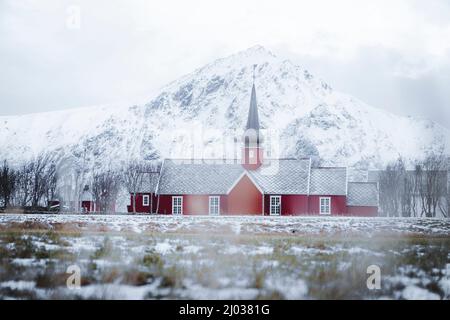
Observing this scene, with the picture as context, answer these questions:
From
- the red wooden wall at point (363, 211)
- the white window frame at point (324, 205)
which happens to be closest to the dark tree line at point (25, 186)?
the white window frame at point (324, 205)

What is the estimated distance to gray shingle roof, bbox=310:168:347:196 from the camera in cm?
2355

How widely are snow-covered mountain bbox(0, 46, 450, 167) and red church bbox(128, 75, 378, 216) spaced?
61.2 ft

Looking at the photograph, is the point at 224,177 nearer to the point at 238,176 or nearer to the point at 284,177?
the point at 238,176

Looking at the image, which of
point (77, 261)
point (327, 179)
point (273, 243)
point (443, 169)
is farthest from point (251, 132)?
point (77, 261)

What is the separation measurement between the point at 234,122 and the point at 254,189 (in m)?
96.0

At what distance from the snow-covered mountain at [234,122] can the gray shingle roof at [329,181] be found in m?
25.5

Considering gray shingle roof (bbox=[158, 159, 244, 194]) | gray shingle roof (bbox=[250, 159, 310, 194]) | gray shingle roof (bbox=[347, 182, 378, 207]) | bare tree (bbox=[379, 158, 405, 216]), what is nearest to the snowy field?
gray shingle roof (bbox=[250, 159, 310, 194])

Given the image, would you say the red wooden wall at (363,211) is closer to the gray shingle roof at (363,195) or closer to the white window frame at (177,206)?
the gray shingle roof at (363,195)

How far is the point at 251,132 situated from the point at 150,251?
737 inches

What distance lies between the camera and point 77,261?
15.3 ft

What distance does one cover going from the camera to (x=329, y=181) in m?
23.9

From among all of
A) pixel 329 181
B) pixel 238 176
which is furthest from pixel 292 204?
pixel 238 176

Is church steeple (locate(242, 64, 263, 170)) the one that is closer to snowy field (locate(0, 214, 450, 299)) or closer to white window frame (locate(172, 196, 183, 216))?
white window frame (locate(172, 196, 183, 216))
